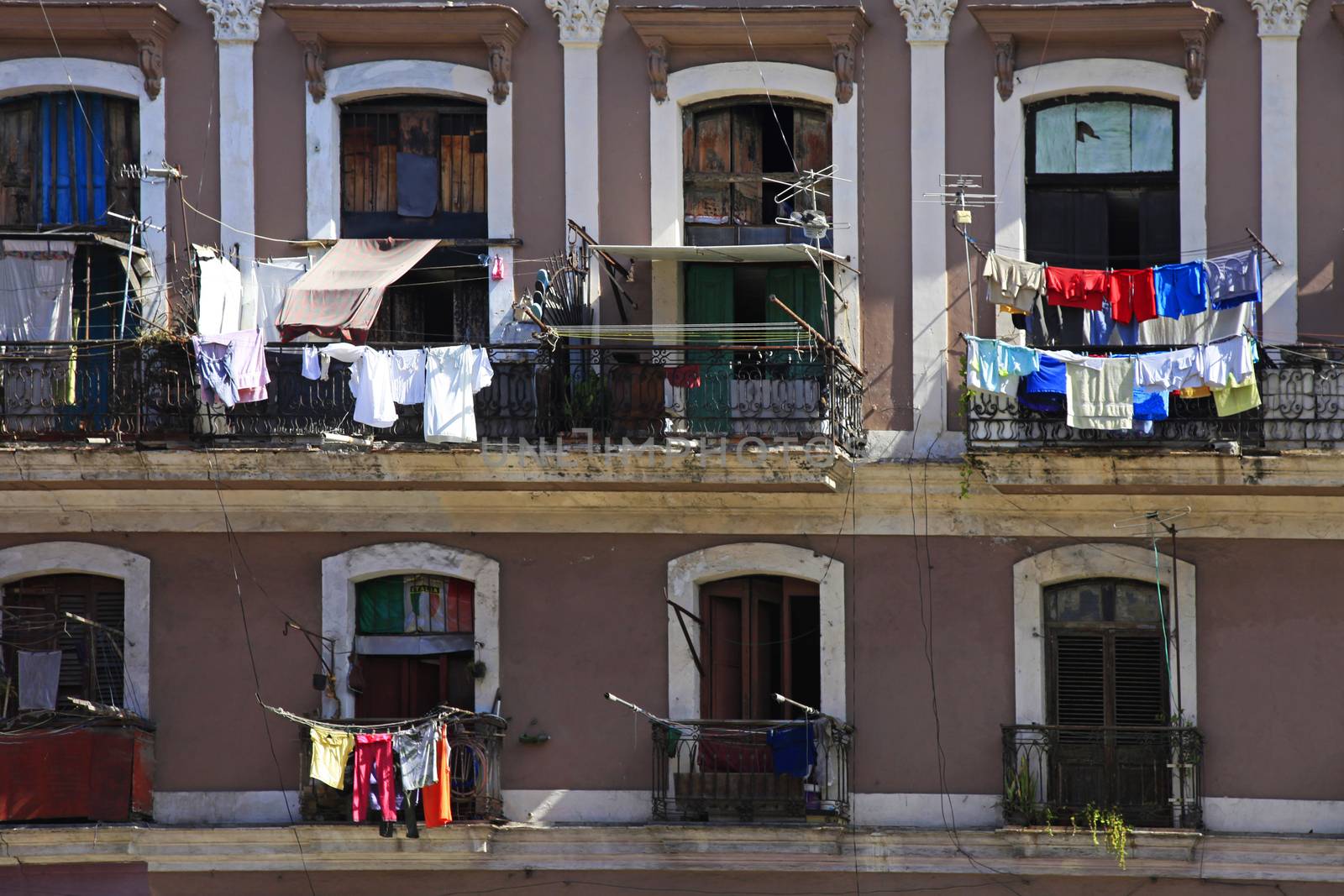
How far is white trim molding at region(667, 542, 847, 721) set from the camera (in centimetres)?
1864

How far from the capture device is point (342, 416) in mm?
18125

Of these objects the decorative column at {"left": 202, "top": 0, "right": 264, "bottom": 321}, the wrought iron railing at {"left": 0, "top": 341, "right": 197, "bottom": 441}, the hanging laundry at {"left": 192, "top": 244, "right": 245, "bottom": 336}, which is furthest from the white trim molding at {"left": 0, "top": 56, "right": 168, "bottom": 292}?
the wrought iron railing at {"left": 0, "top": 341, "right": 197, "bottom": 441}

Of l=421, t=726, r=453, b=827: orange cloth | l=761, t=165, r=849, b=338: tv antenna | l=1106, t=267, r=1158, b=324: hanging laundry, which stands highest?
l=761, t=165, r=849, b=338: tv antenna

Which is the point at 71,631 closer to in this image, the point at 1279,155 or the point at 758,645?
the point at 758,645

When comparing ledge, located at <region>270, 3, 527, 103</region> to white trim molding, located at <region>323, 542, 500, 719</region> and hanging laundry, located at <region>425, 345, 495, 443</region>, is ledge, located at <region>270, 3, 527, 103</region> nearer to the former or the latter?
hanging laundry, located at <region>425, 345, 495, 443</region>

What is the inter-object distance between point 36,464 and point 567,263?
5.03 m

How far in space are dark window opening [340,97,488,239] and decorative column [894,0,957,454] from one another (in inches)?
160

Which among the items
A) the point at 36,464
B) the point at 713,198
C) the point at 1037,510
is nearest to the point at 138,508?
the point at 36,464

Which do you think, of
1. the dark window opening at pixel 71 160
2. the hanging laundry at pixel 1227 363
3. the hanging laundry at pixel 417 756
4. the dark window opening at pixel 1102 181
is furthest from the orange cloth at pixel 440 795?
the hanging laundry at pixel 1227 363

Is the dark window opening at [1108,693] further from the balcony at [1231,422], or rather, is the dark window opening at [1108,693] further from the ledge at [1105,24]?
the ledge at [1105,24]

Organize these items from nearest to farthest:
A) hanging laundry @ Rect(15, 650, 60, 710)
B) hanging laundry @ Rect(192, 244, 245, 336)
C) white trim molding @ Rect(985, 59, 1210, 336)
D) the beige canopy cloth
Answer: the beige canopy cloth
hanging laundry @ Rect(192, 244, 245, 336)
white trim molding @ Rect(985, 59, 1210, 336)
hanging laundry @ Rect(15, 650, 60, 710)

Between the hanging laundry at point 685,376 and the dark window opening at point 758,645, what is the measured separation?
6.87 ft

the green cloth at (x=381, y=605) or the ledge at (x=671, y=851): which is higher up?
the green cloth at (x=381, y=605)

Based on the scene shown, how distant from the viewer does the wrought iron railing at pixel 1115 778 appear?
17859mm
